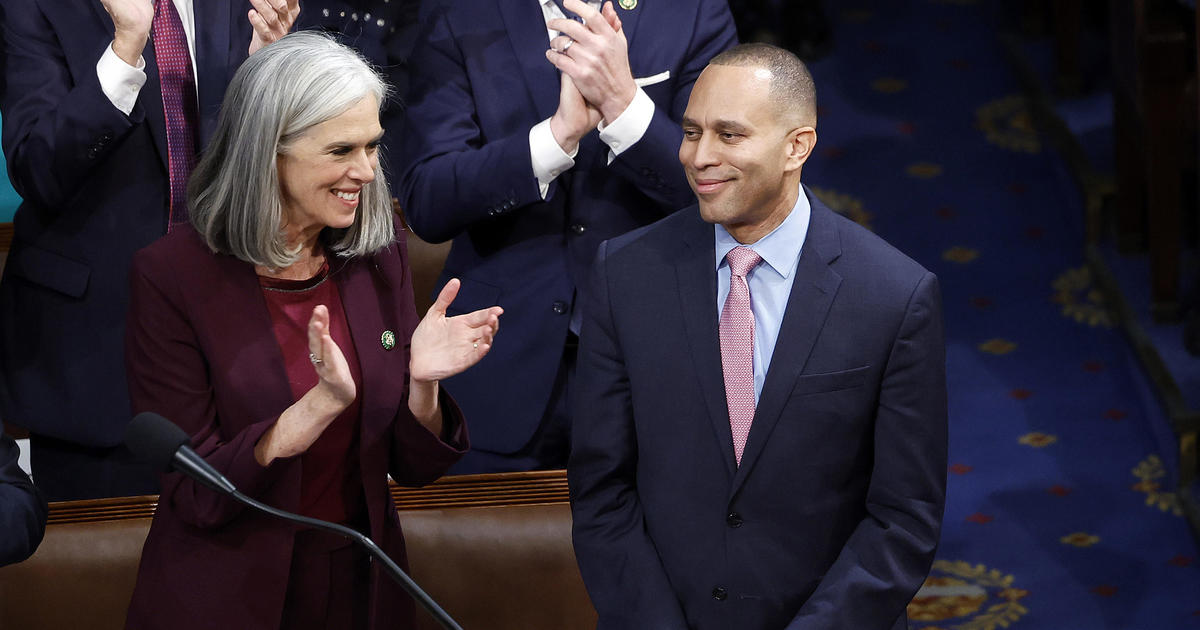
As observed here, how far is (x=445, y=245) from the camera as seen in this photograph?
333cm

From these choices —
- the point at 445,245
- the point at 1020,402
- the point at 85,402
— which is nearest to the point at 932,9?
the point at 1020,402

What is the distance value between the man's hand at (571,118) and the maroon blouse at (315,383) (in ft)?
1.59

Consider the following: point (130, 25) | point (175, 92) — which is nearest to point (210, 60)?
point (175, 92)

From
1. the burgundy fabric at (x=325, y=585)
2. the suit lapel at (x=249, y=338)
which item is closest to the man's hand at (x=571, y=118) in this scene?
the suit lapel at (x=249, y=338)

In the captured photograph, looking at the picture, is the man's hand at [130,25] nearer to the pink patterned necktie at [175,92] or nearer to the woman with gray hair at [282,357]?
the pink patterned necktie at [175,92]

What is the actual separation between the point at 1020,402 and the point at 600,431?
6.52ft

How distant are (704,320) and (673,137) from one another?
1.57 ft

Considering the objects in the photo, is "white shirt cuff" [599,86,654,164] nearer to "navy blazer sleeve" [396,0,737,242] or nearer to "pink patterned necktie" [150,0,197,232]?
"navy blazer sleeve" [396,0,737,242]

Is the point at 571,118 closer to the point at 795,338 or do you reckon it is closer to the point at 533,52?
the point at 533,52

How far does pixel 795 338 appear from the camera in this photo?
189 cm

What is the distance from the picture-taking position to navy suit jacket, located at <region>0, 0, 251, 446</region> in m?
2.37

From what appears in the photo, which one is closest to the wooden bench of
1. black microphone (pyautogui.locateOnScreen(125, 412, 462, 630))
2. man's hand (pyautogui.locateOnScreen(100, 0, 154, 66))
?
man's hand (pyautogui.locateOnScreen(100, 0, 154, 66))

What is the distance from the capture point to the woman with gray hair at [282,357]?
1912 millimetres

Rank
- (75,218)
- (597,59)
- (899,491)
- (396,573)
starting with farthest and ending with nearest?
(75,218)
(597,59)
(899,491)
(396,573)
